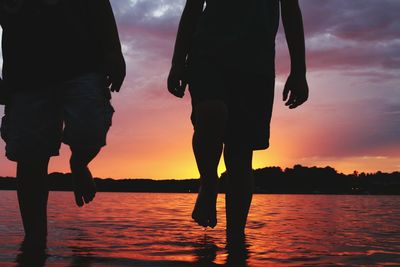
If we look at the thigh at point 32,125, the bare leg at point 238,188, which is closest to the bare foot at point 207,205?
the bare leg at point 238,188

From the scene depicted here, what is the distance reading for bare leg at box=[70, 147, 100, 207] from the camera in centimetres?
300

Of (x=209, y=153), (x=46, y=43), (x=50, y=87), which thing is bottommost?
(x=209, y=153)

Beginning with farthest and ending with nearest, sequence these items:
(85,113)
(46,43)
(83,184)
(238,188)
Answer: (238,188)
(83,184)
(46,43)
(85,113)

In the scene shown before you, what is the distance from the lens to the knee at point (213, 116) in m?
3.09

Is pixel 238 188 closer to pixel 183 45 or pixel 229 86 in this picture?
pixel 229 86

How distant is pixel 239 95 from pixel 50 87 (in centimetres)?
115

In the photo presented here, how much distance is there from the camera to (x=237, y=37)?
3.24 m

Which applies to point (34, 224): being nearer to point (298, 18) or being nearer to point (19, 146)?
point (19, 146)

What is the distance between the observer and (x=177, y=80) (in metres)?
3.39

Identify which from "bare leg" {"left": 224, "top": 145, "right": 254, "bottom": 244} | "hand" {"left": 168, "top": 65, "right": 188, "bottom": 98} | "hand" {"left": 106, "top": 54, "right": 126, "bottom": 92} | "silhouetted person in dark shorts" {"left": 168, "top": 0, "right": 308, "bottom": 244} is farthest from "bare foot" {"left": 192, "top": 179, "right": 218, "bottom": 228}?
"hand" {"left": 106, "top": 54, "right": 126, "bottom": 92}

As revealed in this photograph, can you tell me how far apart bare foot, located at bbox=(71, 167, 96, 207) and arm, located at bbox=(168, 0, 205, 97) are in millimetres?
769

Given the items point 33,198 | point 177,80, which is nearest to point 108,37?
point 177,80

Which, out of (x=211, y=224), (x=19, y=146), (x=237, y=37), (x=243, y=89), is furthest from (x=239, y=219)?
(x=19, y=146)

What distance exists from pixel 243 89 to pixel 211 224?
0.86 meters
